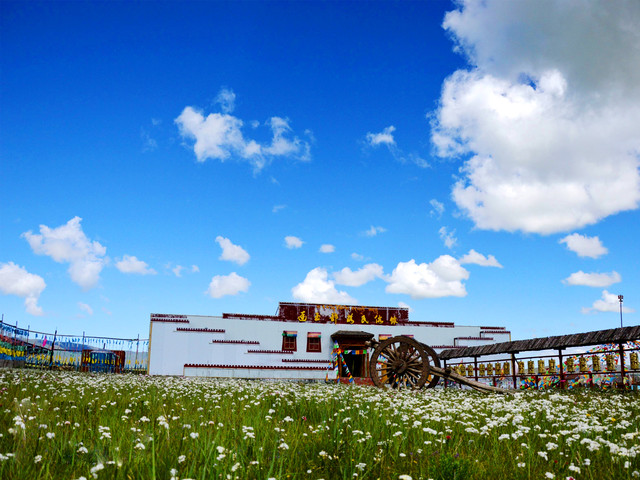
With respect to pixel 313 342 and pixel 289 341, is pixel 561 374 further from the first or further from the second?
pixel 289 341

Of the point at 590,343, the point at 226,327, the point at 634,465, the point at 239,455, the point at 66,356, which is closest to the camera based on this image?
the point at 239,455

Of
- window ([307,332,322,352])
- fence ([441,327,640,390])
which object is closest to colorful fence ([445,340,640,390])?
fence ([441,327,640,390])

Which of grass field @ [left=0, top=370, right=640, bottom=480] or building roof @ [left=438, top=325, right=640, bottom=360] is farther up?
building roof @ [left=438, top=325, right=640, bottom=360]

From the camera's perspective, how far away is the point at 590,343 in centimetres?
1523

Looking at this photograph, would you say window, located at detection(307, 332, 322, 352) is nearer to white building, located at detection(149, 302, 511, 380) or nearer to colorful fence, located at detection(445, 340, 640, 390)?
white building, located at detection(149, 302, 511, 380)

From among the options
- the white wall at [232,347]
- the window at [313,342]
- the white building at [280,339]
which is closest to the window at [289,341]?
the white building at [280,339]

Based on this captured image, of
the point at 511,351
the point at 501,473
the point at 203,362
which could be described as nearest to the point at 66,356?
the point at 203,362

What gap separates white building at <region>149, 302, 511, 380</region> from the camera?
34.1 meters

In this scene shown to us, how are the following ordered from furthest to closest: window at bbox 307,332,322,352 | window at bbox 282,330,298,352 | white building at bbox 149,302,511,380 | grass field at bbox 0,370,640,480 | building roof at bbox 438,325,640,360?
1. window at bbox 307,332,322,352
2. window at bbox 282,330,298,352
3. white building at bbox 149,302,511,380
4. building roof at bbox 438,325,640,360
5. grass field at bbox 0,370,640,480

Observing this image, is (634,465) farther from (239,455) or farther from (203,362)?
(203,362)

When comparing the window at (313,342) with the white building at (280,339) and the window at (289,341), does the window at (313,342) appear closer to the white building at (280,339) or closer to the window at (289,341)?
the white building at (280,339)

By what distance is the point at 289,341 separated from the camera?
36344mm

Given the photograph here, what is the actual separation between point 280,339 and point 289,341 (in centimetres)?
76

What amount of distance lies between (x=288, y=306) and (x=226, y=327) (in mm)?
5225
